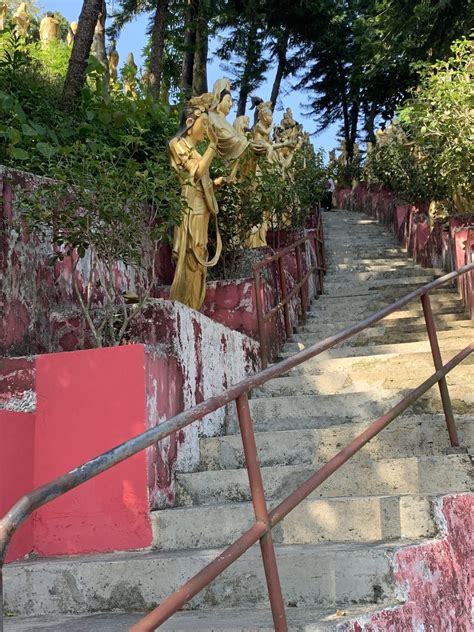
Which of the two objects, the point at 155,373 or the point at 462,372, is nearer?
the point at 155,373

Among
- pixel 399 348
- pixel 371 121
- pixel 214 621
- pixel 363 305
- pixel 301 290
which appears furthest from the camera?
pixel 371 121

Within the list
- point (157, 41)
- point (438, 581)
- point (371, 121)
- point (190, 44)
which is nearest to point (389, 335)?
point (438, 581)

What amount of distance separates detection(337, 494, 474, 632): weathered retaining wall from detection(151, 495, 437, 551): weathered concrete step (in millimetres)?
110

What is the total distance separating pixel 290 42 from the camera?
1058 inches

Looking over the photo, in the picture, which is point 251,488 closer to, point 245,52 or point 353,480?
point 353,480

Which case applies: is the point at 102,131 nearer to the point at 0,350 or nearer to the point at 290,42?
the point at 0,350

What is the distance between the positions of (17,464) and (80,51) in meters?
6.41

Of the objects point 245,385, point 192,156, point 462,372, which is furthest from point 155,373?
point 192,156

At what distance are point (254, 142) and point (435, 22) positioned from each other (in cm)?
554

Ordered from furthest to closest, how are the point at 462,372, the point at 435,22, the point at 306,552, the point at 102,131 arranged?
the point at 435,22, the point at 102,131, the point at 462,372, the point at 306,552

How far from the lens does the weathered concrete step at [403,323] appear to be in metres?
8.00

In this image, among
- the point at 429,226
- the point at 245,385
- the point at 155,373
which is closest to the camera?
the point at 245,385

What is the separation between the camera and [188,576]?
10.7ft

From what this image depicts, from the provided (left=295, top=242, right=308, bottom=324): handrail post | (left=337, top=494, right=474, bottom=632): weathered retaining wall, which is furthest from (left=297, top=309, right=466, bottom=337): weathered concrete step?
(left=337, top=494, right=474, bottom=632): weathered retaining wall
